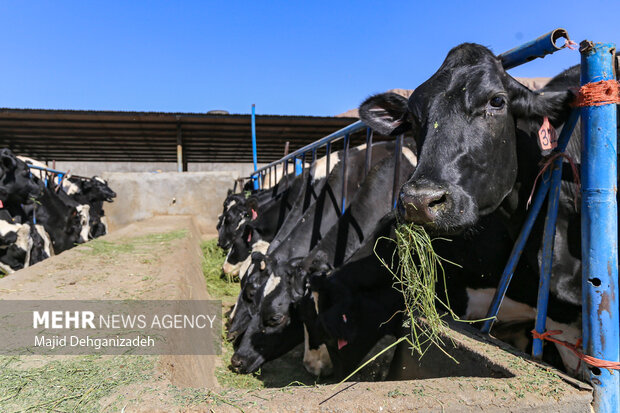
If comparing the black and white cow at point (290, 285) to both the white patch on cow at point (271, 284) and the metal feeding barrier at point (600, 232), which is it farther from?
the metal feeding barrier at point (600, 232)

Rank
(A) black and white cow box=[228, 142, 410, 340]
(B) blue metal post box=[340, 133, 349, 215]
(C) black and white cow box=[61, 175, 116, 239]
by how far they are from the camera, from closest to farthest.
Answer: (A) black and white cow box=[228, 142, 410, 340]
(B) blue metal post box=[340, 133, 349, 215]
(C) black and white cow box=[61, 175, 116, 239]

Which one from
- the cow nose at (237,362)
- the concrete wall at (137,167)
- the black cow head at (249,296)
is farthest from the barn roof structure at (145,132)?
the concrete wall at (137,167)

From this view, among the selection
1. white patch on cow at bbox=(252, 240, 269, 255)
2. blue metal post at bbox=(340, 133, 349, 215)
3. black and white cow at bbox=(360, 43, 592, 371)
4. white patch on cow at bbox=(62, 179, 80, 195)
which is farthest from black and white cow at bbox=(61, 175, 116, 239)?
black and white cow at bbox=(360, 43, 592, 371)

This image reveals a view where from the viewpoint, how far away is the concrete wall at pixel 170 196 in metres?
12.2

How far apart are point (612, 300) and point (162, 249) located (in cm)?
559

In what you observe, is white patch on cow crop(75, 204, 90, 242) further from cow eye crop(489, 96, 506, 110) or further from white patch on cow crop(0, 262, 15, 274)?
cow eye crop(489, 96, 506, 110)

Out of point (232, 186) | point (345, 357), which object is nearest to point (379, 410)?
point (345, 357)

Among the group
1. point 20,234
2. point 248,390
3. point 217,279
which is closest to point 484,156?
point 248,390

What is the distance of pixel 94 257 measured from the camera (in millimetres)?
5160

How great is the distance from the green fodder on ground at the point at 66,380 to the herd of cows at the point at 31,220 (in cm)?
588

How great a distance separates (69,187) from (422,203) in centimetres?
1422

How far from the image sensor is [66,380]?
1.70 m

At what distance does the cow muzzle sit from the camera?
1671 millimetres

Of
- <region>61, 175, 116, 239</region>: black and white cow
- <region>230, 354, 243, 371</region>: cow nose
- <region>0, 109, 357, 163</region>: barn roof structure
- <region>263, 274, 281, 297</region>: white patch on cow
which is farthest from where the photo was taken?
<region>0, 109, 357, 163</region>: barn roof structure
